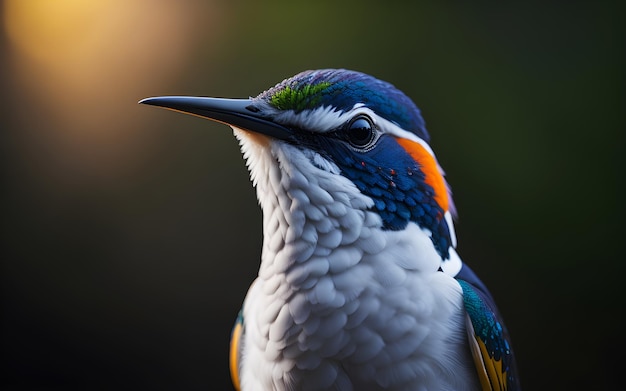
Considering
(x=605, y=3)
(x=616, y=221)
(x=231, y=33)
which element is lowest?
(x=616, y=221)

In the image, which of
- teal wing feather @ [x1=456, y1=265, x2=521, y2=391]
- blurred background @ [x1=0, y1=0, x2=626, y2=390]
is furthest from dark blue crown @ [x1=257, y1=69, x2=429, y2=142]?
blurred background @ [x1=0, y1=0, x2=626, y2=390]

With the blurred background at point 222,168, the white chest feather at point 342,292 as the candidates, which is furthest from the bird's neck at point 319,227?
the blurred background at point 222,168

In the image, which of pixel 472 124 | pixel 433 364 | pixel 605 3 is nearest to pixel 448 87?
pixel 472 124

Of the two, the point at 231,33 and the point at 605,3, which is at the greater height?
the point at 231,33

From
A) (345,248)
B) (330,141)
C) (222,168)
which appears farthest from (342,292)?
(222,168)

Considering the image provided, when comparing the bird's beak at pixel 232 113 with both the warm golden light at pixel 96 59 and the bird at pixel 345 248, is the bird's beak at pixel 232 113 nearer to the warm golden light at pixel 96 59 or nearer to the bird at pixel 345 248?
the bird at pixel 345 248

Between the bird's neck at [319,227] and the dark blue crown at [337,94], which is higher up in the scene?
the dark blue crown at [337,94]

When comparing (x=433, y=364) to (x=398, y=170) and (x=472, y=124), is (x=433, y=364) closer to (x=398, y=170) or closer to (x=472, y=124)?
(x=398, y=170)
